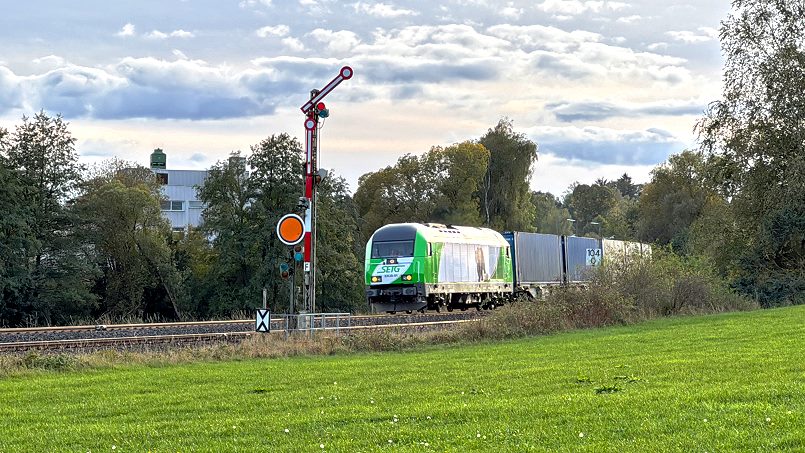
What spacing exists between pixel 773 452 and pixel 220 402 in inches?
270

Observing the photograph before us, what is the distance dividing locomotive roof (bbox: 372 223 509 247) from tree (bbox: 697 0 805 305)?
37.3 ft

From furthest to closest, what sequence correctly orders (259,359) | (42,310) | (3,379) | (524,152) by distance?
(524,152) → (42,310) → (259,359) → (3,379)

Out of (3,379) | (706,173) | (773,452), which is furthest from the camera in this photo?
(706,173)

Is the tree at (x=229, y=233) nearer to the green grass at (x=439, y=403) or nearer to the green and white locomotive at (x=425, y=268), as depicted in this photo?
the green and white locomotive at (x=425, y=268)

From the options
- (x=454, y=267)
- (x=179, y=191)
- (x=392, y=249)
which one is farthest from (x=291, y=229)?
(x=179, y=191)

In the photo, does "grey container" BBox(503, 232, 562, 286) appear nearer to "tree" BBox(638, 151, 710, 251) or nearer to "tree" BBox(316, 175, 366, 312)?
"tree" BBox(316, 175, 366, 312)

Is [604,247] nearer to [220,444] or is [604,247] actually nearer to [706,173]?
[706,173]

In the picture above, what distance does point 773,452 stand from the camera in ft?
25.2

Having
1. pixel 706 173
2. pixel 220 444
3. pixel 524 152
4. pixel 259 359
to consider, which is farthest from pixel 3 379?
pixel 524 152

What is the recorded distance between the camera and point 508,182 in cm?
7581

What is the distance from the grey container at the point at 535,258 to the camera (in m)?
45.3

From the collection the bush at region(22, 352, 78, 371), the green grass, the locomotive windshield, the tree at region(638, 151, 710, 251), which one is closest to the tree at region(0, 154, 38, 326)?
the locomotive windshield

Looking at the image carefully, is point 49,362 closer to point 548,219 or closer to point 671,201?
point 671,201

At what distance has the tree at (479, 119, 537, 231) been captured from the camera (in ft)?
248
